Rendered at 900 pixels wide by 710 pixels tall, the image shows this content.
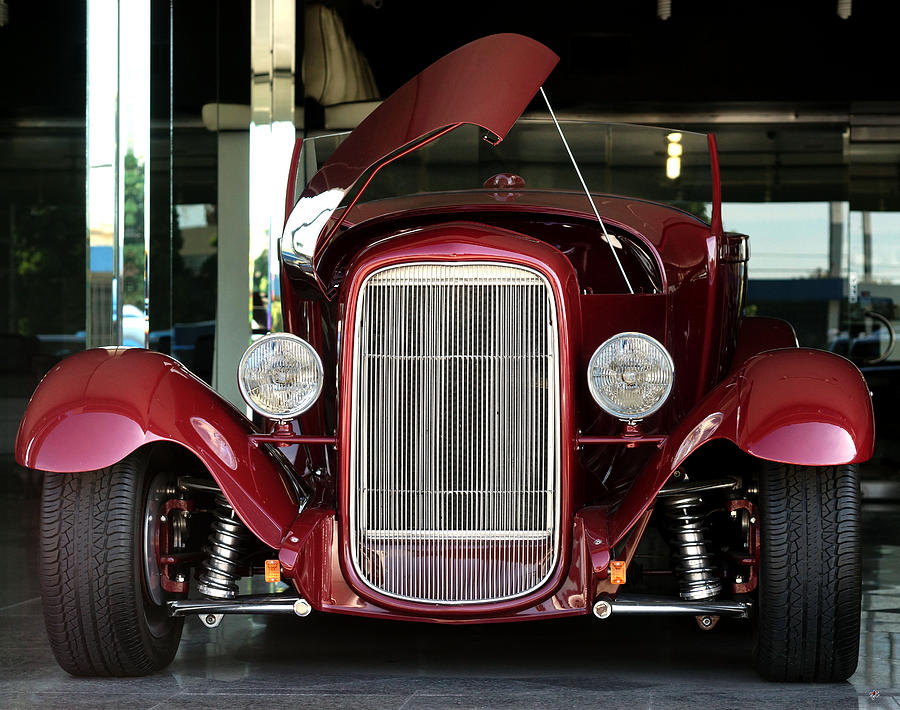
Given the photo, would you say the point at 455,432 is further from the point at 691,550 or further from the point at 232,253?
the point at 232,253

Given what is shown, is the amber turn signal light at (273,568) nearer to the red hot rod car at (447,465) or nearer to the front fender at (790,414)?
the red hot rod car at (447,465)

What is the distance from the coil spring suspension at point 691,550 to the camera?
10.8 feet

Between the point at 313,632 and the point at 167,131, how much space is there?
4.19 metres

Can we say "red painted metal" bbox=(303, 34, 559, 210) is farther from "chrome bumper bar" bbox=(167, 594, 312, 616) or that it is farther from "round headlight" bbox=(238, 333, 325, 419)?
"chrome bumper bar" bbox=(167, 594, 312, 616)

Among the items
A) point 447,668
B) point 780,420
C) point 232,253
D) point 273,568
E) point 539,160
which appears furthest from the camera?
point 232,253

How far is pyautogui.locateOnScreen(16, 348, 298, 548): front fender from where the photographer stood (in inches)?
127

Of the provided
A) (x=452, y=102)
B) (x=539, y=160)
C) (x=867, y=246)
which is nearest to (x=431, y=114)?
(x=452, y=102)

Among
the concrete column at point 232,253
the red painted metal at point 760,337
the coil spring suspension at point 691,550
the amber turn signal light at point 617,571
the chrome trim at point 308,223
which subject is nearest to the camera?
the amber turn signal light at point 617,571

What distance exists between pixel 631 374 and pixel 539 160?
147 centimetres

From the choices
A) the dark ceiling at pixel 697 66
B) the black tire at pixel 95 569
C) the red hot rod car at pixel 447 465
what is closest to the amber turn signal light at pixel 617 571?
the red hot rod car at pixel 447 465

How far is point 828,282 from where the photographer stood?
10141mm

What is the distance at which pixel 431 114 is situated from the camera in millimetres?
3400

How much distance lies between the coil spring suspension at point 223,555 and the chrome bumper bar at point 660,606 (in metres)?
1.02

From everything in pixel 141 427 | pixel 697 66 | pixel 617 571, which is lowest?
pixel 617 571
